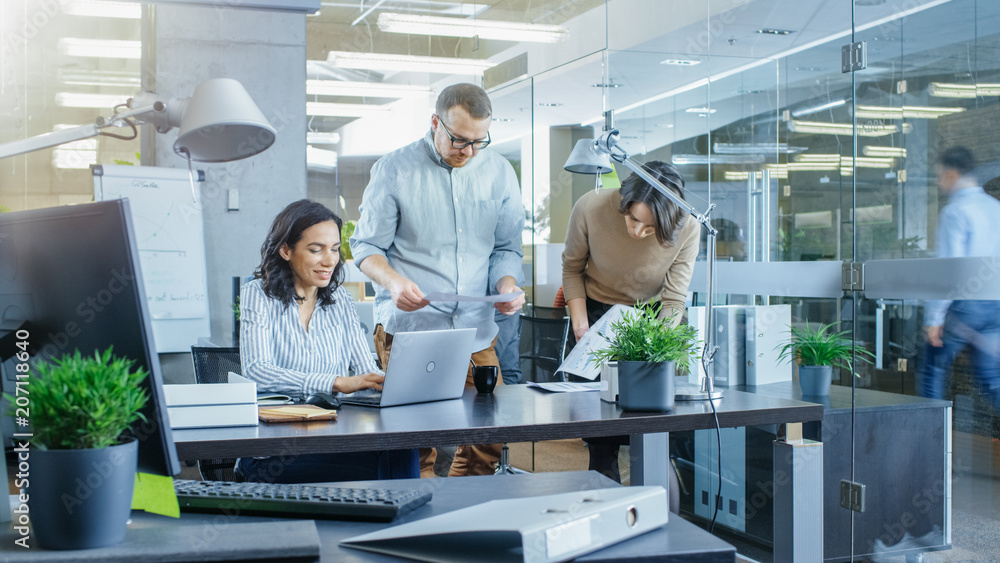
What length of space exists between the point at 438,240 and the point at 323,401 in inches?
39.6

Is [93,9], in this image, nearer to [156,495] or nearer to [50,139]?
[50,139]

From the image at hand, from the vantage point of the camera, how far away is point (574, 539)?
0.97m

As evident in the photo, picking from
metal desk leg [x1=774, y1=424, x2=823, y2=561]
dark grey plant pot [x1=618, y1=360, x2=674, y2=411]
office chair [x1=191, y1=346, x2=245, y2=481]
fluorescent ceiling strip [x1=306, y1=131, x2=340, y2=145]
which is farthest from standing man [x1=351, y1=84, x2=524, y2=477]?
fluorescent ceiling strip [x1=306, y1=131, x2=340, y2=145]

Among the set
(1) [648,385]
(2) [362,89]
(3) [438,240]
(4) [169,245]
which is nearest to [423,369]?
(1) [648,385]

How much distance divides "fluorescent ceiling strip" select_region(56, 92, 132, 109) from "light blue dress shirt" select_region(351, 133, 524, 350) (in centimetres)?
410

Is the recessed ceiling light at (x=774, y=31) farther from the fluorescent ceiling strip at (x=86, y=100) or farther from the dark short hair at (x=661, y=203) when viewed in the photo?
the fluorescent ceiling strip at (x=86, y=100)

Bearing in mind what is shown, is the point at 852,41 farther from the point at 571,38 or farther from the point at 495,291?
the point at 571,38

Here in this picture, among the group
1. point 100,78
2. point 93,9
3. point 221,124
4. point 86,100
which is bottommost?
point 221,124

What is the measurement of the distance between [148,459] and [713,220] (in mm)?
3423

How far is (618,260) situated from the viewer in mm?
3164

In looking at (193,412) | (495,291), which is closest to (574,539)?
(193,412)

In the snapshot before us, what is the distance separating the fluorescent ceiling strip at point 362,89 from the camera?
7.81 m

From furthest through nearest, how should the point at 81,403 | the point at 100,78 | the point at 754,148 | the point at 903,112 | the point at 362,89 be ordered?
the point at 362,89, the point at 100,78, the point at 754,148, the point at 903,112, the point at 81,403

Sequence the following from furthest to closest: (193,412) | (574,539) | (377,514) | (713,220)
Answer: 1. (713,220)
2. (193,412)
3. (377,514)
4. (574,539)
